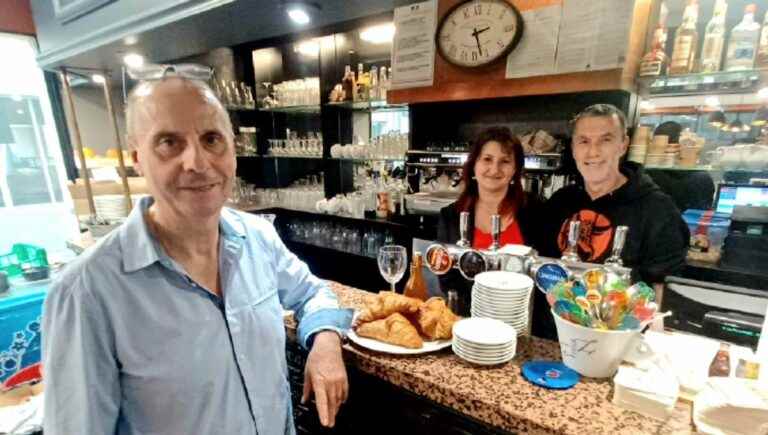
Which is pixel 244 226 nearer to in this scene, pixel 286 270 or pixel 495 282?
pixel 286 270

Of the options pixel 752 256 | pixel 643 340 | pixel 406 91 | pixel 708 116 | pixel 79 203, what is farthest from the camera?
pixel 79 203

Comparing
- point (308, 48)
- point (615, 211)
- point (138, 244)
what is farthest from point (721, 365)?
point (308, 48)

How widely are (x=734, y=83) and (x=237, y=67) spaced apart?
3.84 m

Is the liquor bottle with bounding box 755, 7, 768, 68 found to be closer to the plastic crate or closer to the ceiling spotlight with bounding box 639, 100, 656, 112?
the ceiling spotlight with bounding box 639, 100, 656, 112

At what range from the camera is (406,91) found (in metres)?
2.40

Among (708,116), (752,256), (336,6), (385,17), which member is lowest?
(752,256)

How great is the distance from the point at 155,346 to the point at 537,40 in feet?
6.60

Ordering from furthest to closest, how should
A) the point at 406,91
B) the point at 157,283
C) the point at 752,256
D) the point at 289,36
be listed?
1. the point at 289,36
2. the point at 406,91
3. the point at 752,256
4. the point at 157,283

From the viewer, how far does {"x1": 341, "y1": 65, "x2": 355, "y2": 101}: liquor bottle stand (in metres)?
3.16

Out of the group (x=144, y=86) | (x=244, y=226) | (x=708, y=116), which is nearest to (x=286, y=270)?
(x=244, y=226)

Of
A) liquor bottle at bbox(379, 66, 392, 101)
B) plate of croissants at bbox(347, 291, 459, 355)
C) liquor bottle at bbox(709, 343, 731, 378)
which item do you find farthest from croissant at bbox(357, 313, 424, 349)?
liquor bottle at bbox(379, 66, 392, 101)

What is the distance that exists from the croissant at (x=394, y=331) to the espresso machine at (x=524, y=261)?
0.88 feet

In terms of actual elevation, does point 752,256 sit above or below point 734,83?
below

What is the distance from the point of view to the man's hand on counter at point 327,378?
0.93m
